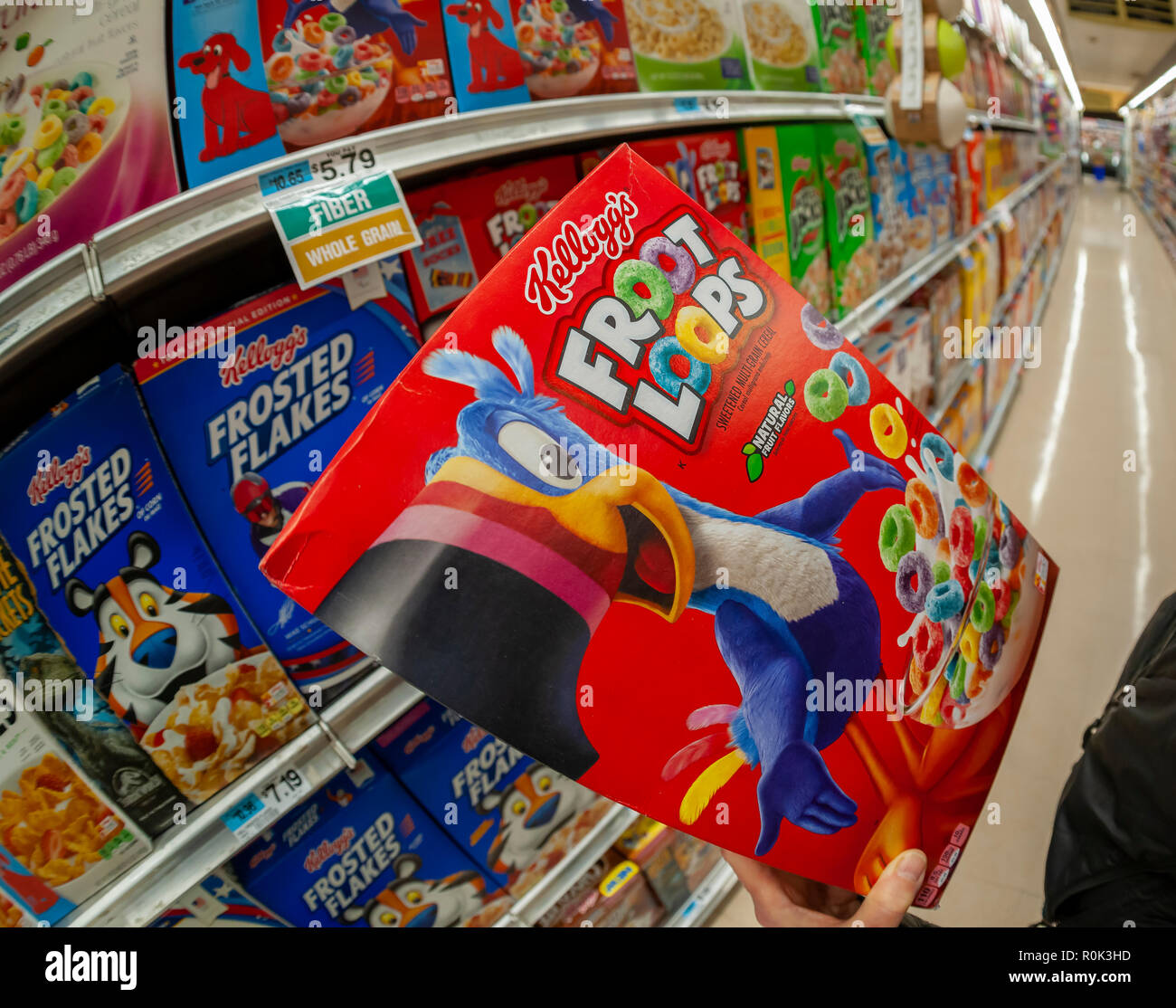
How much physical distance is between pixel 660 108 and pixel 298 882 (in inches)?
53.6

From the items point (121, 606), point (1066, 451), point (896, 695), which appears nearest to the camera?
point (896, 695)

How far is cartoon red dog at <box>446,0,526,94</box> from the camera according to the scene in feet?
3.36

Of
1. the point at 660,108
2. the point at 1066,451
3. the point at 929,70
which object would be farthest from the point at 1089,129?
the point at 660,108

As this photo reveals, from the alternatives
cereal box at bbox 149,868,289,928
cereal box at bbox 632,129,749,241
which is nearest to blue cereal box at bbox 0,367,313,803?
cereal box at bbox 149,868,289,928

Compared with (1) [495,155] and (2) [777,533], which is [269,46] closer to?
(1) [495,155]

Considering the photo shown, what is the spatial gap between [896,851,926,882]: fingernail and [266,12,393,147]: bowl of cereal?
3.29ft

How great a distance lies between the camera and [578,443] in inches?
22.3

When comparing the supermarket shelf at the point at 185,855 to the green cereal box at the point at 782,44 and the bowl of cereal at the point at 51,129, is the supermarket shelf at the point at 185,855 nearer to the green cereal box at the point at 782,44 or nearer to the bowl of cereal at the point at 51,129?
the bowl of cereal at the point at 51,129

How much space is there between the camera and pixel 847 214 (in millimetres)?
2158

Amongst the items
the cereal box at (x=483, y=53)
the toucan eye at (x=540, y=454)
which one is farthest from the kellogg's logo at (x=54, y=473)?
the cereal box at (x=483, y=53)

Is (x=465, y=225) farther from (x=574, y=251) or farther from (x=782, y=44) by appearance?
(x=782, y=44)

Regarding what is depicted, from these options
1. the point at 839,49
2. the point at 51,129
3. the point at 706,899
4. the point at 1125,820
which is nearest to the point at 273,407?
the point at 51,129

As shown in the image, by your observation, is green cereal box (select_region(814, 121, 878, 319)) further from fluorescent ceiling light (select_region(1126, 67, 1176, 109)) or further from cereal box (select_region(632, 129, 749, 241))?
fluorescent ceiling light (select_region(1126, 67, 1176, 109))

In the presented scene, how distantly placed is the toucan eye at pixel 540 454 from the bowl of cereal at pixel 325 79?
58 cm
